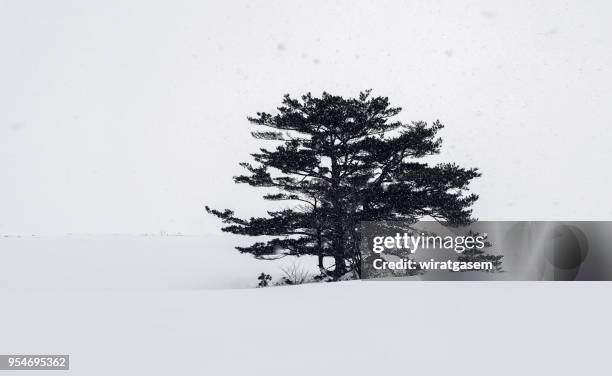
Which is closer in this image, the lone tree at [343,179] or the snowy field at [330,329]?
the snowy field at [330,329]

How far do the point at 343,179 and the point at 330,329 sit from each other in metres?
11.5

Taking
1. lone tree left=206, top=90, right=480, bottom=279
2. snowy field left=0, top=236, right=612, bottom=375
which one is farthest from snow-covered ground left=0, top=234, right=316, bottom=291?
snowy field left=0, top=236, right=612, bottom=375

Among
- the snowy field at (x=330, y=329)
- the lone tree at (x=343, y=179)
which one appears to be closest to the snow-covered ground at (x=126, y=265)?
the lone tree at (x=343, y=179)

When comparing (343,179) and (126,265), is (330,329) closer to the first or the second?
(343,179)

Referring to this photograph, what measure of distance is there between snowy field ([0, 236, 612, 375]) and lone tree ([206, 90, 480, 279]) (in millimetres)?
6325

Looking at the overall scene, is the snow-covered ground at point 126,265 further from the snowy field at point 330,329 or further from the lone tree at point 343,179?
the snowy field at point 330,329

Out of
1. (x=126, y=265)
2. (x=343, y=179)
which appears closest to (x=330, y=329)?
(x=343, y=179)

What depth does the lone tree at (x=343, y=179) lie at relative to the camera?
16453mm

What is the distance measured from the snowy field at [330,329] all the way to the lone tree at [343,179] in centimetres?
633

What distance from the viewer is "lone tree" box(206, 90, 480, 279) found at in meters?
16.5

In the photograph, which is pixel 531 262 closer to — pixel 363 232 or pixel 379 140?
pixel 363 232

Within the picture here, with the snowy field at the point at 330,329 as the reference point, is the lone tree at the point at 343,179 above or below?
above

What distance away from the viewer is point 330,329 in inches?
240

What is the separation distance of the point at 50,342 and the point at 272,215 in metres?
12.7
